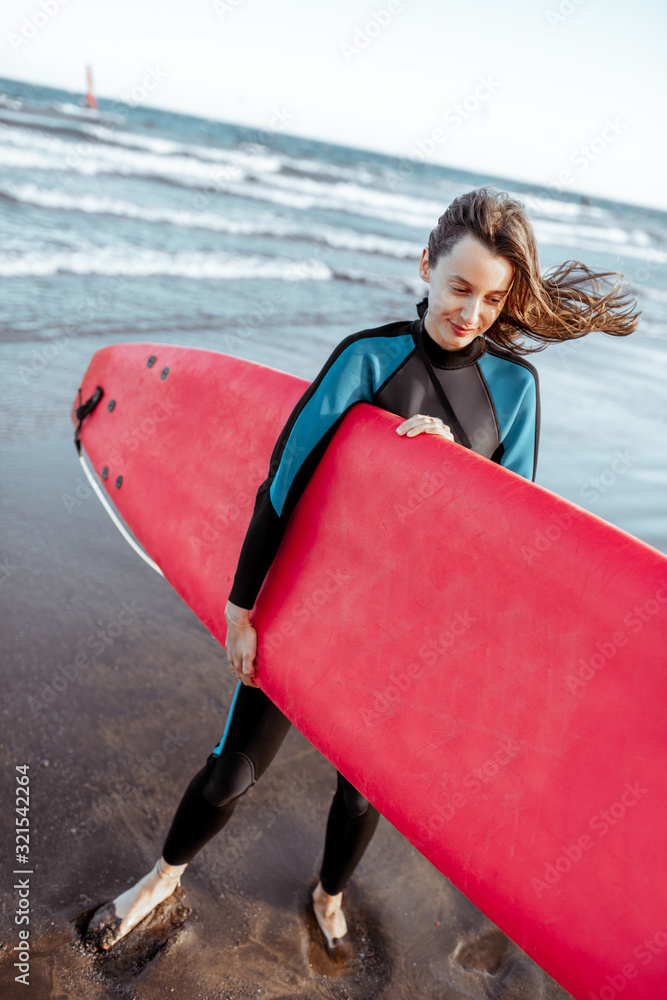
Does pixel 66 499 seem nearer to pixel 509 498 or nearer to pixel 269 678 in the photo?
pixel 269 678

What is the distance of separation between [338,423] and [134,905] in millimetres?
1304

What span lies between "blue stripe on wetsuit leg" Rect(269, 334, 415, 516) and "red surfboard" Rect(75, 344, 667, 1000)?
4.1 inches

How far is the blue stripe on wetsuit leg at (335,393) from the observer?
161cm

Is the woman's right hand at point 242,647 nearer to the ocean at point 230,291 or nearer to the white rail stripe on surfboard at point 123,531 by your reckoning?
the white rail stripe on surfboard at point 123,531

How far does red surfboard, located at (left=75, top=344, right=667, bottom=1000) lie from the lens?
4.24ft

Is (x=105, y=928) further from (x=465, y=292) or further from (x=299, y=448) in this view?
(x=465, y=292)

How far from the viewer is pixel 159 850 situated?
2002 millimetres

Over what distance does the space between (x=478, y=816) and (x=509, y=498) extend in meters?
0.68

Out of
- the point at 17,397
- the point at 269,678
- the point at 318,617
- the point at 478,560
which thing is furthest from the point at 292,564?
the point at 17,397

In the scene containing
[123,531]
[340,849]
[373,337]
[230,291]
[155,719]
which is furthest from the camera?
[230,291]

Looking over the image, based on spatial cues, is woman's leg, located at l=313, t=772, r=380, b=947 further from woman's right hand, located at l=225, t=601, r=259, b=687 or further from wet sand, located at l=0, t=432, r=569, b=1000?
woman's right hand, located at l=225, t=601, r=259, b=687

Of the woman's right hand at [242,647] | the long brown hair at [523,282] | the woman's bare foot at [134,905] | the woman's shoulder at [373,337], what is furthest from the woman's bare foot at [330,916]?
the long brown hair at [523,282]

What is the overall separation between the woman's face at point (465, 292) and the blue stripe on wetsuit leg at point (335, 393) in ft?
0.31

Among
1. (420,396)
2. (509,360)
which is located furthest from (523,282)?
(420,396)
